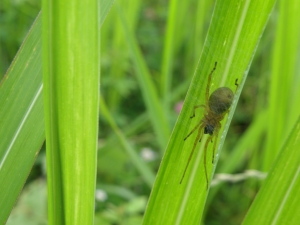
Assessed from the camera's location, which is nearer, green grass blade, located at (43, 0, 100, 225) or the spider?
green grass blade, located at (43, 0, 100, 225)

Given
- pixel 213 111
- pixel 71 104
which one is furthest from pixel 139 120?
pixel 71 104

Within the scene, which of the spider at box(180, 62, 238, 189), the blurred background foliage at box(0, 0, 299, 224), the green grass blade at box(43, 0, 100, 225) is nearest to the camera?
the green grass blade at box(43, 0, 100, 225)

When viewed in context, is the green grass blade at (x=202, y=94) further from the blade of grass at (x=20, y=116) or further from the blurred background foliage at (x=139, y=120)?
the blurred background foliage at (x=139, y=120)

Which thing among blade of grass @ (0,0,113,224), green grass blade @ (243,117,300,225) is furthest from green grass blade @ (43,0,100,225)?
green grass blade @ (243,117,300,225)

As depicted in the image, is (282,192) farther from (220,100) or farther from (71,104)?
(71,104)

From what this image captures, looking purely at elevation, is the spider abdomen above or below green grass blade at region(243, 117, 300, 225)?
above

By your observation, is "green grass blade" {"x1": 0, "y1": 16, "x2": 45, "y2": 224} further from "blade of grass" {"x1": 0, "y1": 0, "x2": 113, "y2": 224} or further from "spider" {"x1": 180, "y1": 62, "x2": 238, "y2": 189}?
"spider" {"x1": 180, "y1": 62, "x2": 238, "y2": 189}
